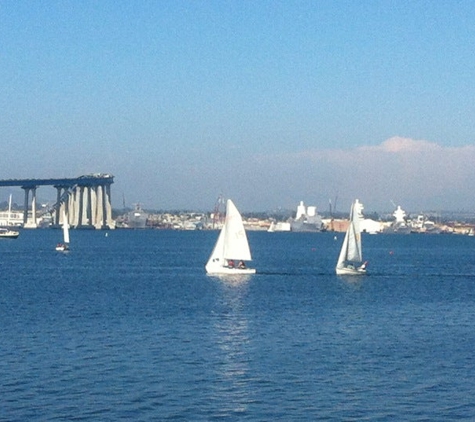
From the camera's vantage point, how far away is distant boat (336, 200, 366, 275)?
59219 millimetres

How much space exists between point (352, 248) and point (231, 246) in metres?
6.89

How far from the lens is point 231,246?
57.7m

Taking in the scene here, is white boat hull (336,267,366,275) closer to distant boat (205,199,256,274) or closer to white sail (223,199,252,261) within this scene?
distant boat (205,199,256,274)

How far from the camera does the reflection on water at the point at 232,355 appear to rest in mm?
20781

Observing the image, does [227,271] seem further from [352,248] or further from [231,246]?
[352,248]

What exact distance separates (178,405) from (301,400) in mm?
2322

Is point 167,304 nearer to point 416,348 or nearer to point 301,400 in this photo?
point 416,348

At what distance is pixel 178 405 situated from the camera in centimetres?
2003

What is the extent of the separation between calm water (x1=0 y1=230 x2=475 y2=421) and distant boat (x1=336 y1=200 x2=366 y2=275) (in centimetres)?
942

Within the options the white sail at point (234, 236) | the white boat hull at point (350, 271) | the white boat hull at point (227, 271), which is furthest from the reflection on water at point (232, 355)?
the white boat hull at point (350, 271)

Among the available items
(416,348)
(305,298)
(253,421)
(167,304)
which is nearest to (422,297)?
(305,298)

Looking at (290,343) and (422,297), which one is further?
(422,297)

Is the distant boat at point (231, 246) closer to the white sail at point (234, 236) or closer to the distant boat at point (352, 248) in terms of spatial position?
the white sail at point (234, 236)

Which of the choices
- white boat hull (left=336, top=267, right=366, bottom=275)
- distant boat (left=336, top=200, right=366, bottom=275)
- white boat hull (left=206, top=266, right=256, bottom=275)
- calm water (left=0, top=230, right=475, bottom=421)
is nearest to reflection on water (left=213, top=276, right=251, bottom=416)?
calm water (left=0, top=230, right=475, bottom=421)
